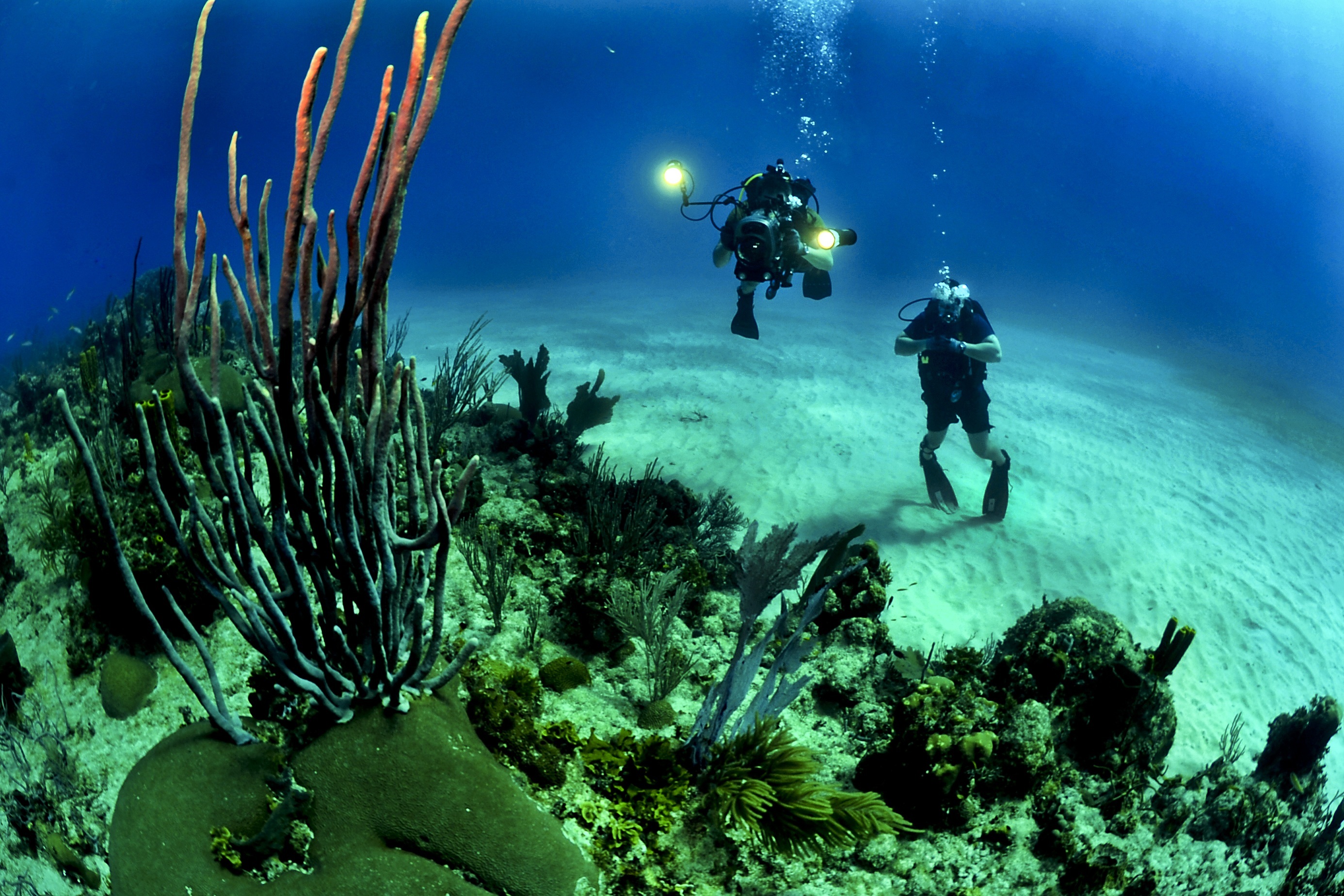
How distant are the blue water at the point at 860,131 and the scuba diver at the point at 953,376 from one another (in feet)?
97.1

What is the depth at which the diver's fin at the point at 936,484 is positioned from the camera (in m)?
7.54

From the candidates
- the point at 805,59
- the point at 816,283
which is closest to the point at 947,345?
the point at 816,283

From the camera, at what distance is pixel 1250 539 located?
26.2ft

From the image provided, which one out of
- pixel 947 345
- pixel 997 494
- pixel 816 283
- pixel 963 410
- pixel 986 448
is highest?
pixel 816 283

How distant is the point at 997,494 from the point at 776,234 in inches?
163

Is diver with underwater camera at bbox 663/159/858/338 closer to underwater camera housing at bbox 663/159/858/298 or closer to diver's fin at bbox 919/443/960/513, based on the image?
underwater camera housing at bbox 663/159/858/298

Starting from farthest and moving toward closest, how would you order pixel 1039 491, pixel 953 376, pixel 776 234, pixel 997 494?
pixel 1039 491
pixel 997 494
pixel 953 376
pixel 776 234

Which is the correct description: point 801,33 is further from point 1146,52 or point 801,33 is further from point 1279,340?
point 1279,340

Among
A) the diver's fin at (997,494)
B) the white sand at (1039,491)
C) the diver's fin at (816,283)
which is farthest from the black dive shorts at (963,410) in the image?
the diver's fin at (816,283)

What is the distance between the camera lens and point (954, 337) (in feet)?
23.3

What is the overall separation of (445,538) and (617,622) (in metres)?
1.87

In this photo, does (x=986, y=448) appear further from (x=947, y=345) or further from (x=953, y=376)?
(x=947, y=345)

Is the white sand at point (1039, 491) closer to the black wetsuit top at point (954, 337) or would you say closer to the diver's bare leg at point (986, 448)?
the diver's bare leg at point (986, 448)

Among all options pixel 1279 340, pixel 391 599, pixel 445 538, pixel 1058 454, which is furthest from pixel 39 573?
pixel 1279 340
